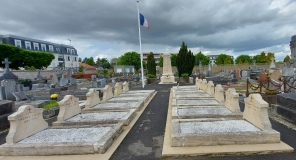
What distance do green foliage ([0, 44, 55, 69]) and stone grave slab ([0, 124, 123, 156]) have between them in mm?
35316

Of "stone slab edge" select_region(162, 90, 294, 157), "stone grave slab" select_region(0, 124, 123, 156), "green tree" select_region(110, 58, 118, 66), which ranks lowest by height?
"stone slab edge" select_region(162, 90, 294, 157)

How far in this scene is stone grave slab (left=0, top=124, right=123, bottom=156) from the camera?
348 cm

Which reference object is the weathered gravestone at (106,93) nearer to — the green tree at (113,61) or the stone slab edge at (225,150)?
the stone slab edge at (225,150)

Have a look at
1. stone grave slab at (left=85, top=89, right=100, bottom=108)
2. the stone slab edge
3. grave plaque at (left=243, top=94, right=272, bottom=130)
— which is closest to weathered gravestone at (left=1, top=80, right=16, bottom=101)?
stone grave slab at (left=85, top=89, right=100, bottom=108)

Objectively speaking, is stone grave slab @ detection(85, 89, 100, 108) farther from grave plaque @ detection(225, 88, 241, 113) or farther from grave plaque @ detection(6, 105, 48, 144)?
grave plaque @ detection(225, 88, 241, 113)

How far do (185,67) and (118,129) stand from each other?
20360 millimetres

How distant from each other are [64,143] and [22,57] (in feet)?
126

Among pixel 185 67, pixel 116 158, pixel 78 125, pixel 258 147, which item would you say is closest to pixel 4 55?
pixel 185 67

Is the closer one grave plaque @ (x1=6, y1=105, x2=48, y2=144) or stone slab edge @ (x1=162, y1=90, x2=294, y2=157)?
stone slab edge @ (x1=162, y1=90, x2=294, y2=157)

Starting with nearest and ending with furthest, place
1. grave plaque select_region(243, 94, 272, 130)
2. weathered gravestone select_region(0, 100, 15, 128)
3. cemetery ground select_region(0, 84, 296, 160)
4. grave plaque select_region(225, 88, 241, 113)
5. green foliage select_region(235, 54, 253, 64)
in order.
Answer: cemetery ground select_region(0, 84, 296, 160), grave plaque select_region(243, 94, 272, 130), grave plaque select_region(225, 88, 241, 113), weathered gravestone select_region(0, 100, 15, 128), green foliage select_region(235, 54, 253, 64)

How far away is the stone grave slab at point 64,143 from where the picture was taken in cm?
348

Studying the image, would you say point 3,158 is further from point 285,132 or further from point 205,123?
point 285,132

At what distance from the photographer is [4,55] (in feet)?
100

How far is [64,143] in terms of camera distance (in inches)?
141
